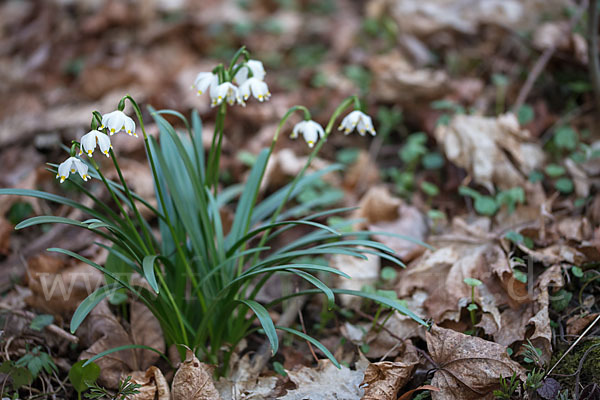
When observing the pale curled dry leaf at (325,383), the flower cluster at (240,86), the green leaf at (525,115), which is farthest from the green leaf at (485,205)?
the flower cluster at (240,86)

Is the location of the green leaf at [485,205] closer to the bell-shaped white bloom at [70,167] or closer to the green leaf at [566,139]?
the green leaf at [566,139]

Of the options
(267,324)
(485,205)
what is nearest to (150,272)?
(267,324)

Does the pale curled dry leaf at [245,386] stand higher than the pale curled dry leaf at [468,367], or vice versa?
the pale curled dry leaf at [468,367]

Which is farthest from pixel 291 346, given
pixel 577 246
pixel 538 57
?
pixel 538 57

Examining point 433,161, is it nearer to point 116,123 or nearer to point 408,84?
point 408,84

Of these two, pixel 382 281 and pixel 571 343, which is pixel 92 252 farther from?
pixel 571 343

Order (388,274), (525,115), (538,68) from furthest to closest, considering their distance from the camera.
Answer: (538,68) < (525,115) < (388,274)

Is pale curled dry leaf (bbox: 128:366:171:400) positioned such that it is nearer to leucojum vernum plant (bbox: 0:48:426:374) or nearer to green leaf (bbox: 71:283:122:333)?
leucojum vernum plant (bbox: 0:48:426:374)
